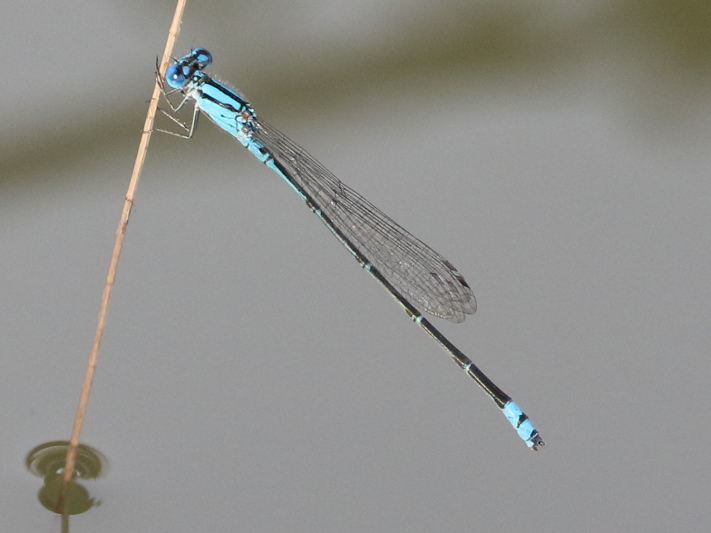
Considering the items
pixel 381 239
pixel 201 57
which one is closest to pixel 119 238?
pixel 201 57

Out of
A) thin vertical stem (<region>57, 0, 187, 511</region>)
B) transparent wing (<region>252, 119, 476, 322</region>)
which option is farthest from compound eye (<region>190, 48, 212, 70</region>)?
thin vertical stem (<region>57, 0, 187, 511</region>)

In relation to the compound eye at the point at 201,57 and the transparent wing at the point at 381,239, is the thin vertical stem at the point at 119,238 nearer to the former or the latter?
the compound eye at the point at 201,57

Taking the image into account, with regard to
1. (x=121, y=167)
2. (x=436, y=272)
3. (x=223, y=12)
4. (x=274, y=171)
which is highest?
(x=223, y=12)

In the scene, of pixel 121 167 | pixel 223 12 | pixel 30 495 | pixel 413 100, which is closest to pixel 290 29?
pixel 223 12

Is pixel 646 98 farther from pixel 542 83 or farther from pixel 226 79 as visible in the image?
pixel 226 79

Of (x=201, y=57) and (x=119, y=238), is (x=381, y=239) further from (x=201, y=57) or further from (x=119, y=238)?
(x=119, y=238)

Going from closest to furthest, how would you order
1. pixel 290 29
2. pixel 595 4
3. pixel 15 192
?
pixel 15 192
pixel 290 29
pixel 595 4

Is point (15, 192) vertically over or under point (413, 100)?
over

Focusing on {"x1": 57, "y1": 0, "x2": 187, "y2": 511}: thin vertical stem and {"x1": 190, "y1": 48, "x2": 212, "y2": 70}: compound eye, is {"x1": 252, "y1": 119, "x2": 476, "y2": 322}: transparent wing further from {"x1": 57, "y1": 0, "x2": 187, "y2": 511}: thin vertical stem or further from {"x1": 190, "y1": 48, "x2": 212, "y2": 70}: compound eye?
{"x1": 57, "y1": 0, "x2": 187, "y2": 511}: thin vertical stem
